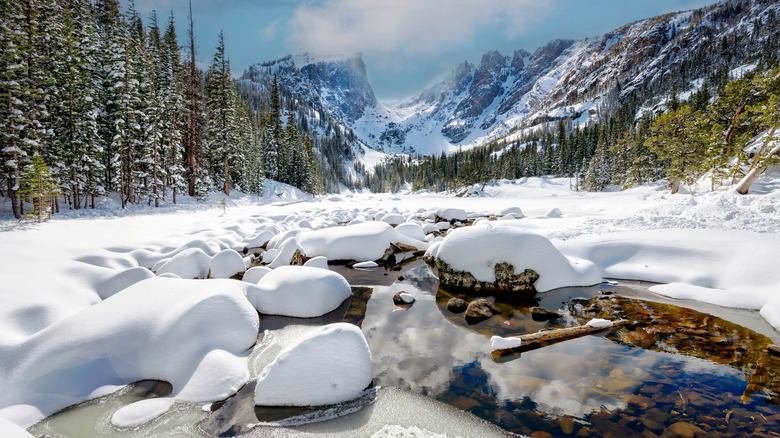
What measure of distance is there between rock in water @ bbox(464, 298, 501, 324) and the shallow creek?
233 millimetres

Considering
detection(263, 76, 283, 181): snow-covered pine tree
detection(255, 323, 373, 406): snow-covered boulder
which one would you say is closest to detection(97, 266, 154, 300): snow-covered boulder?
detection(255, 323, 373, 406): snow-covered boulder

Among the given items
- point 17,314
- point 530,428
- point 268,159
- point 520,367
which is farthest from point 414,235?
point 268,159

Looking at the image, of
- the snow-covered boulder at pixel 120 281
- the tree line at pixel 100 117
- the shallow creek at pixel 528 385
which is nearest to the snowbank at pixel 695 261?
the shallow creek at pixel 528 385

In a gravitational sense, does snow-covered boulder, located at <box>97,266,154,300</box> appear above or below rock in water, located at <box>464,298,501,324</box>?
above

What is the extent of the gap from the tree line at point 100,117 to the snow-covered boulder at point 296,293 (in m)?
14.9

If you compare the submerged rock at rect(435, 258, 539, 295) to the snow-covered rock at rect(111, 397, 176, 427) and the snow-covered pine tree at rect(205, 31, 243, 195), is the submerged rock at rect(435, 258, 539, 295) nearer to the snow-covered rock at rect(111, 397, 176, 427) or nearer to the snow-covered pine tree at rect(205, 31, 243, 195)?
the snow-covered rock at rect(111, 397, 176, 427)

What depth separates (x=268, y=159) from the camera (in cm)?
4916

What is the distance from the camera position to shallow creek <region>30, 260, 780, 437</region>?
12.9 feet

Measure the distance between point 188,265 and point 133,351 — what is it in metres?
4.51

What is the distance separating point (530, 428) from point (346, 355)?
8.63 ft

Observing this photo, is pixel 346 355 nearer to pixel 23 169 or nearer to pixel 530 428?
pixel 530 428

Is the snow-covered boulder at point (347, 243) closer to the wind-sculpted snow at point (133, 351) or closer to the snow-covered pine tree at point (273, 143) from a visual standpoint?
the wind-sculpted snow at point (133, 351)

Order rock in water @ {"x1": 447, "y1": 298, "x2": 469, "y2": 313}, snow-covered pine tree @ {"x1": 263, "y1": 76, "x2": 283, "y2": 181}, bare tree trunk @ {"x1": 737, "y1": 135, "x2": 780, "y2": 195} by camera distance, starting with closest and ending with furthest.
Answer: rock in water @ {"x1": 447, "y1": 298, "x2": 469, "y2": 313}
bare tree trunk @ {"x1": 737, "y1": 135, "x2": 780, "y2": 195}
snow-covered pine tree @ {"x1": 263, "y1": 76, "x2": 283, "y2": 181}

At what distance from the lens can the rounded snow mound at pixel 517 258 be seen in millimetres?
8883
